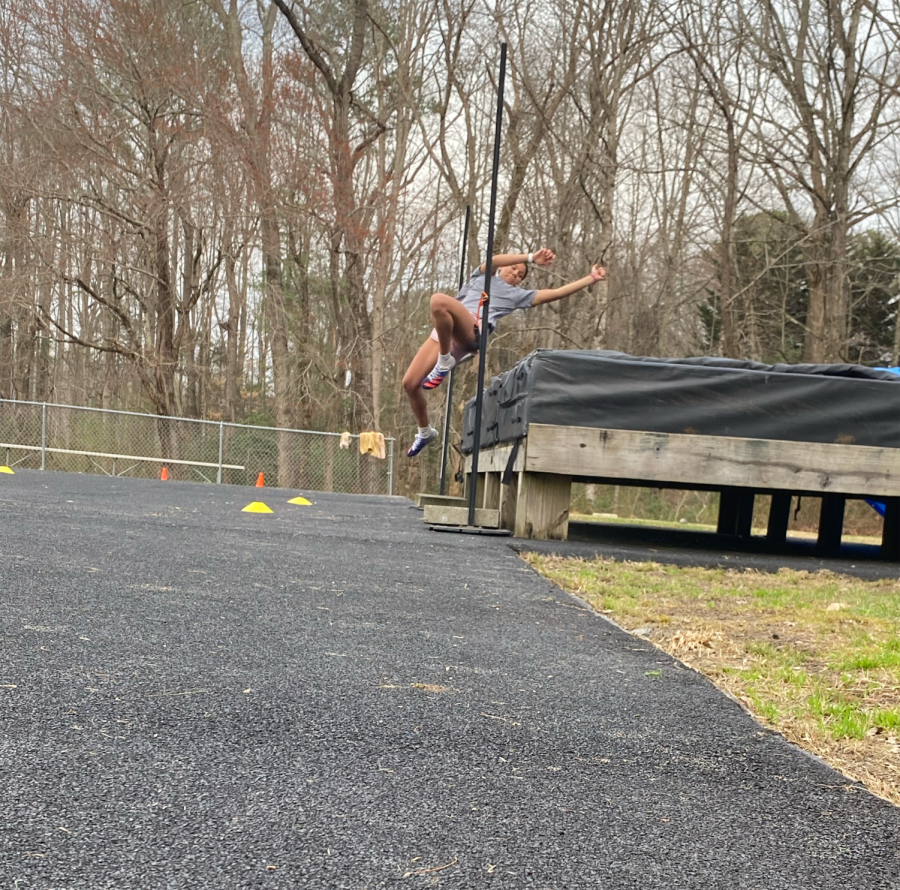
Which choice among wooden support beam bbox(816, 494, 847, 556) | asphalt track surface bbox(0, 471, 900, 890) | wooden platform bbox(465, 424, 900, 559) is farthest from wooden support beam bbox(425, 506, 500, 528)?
asphalt track surface bbox(0, 471, 900, 890)

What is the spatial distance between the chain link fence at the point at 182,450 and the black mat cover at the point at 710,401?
33.9ft

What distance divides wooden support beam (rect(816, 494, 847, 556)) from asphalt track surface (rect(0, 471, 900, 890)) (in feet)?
19.7

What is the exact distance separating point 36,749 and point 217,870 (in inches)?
22.5

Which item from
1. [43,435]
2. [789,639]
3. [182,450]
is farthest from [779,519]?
[43,435]

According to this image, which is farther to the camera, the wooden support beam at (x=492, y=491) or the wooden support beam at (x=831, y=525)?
the wooden support beam at (x=492, y=491)

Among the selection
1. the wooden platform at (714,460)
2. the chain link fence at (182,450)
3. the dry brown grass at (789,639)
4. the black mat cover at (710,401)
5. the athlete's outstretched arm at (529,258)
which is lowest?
the chain link fence at (182,450)

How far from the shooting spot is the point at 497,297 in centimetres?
715

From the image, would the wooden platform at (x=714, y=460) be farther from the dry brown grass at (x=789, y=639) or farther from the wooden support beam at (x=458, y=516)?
the dry brown grass at (x=789, y=639)

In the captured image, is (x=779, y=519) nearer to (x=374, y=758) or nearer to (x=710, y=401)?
(x=710, y=401)

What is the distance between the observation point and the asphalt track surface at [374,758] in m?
1.32

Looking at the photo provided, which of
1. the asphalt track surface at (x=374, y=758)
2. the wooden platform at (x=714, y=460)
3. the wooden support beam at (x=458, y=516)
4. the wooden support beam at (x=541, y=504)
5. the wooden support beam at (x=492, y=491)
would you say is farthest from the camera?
the wooden support beam at (x=492, y=491)

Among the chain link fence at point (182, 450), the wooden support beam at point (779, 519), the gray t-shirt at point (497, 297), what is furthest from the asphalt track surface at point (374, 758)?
the chain link fence at point (182, 450)

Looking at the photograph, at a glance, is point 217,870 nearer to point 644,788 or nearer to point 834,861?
point 644,788

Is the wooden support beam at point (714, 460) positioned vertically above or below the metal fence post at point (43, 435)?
above
